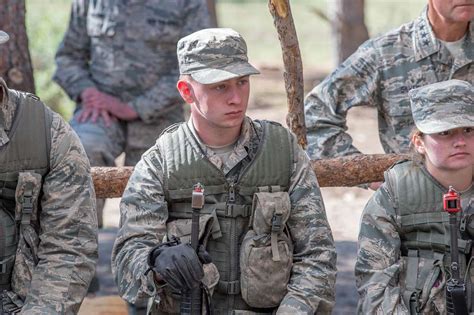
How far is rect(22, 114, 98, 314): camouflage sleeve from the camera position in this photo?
4.58 meters

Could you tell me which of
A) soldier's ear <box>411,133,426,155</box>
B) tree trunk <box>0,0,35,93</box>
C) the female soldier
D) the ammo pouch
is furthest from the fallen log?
tree trunk <box>0,0,35,93</box>

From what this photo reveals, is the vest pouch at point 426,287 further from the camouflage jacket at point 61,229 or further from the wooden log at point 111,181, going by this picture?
the wooden log at point 111,181

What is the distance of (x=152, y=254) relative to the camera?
4301 millimetres

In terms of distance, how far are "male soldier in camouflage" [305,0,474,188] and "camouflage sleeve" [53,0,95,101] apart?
7.25ft

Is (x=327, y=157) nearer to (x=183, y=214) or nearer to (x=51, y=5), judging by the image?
(x=183, y=214)

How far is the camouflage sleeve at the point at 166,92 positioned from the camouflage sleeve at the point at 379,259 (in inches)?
128

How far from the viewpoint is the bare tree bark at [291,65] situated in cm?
597

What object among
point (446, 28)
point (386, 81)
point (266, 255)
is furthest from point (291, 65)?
point (266, 255)

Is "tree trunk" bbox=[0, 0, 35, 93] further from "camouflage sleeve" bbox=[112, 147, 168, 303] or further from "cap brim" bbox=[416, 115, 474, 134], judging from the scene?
"cap brim" bbox=[416, 115, 474, 134]

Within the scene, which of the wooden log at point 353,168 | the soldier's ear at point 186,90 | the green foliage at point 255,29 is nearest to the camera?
the soldier's ear at point 186,90

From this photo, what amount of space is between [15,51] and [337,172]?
234 cm

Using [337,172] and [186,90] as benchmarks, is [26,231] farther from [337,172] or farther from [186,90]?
[337,172]

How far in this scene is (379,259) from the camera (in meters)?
4.62

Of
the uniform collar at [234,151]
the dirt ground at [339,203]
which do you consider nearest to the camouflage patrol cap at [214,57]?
the uniform collar at [234,151]
